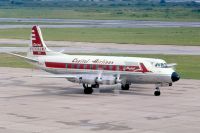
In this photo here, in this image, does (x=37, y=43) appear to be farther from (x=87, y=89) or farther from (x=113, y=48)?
(x=113, y=48)

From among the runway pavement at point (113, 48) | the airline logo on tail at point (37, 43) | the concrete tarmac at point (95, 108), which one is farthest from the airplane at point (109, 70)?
the runway pavement at point (113, 48)

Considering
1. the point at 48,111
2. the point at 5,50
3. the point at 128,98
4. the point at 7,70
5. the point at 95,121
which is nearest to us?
the point at 95,121

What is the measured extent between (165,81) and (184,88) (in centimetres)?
512

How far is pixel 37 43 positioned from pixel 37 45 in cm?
19

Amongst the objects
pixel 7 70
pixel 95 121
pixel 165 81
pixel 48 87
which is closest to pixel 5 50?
pixel 7 70

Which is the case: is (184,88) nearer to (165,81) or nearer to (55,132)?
(165,81)

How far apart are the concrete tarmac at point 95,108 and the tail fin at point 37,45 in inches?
117

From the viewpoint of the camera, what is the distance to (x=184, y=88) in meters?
56.1

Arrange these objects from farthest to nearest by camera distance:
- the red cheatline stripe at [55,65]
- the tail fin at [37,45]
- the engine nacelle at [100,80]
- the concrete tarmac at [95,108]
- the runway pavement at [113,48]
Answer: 1. the runway pavement at [113,48]
2. the tail fin at [37,45]
3. the red cheatline stripe at [55,65]
4. the engine nacelle at [100,80]
5. the concrete tarmac at [95,108]

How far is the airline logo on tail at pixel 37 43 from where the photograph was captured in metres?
57.8

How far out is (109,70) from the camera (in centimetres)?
5347

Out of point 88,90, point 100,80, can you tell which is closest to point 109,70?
point 88,90

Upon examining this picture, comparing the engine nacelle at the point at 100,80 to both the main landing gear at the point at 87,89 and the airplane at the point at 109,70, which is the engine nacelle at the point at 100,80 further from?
the main landing gear at the point at 87,89

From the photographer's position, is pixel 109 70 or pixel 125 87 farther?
pixel 125 87
